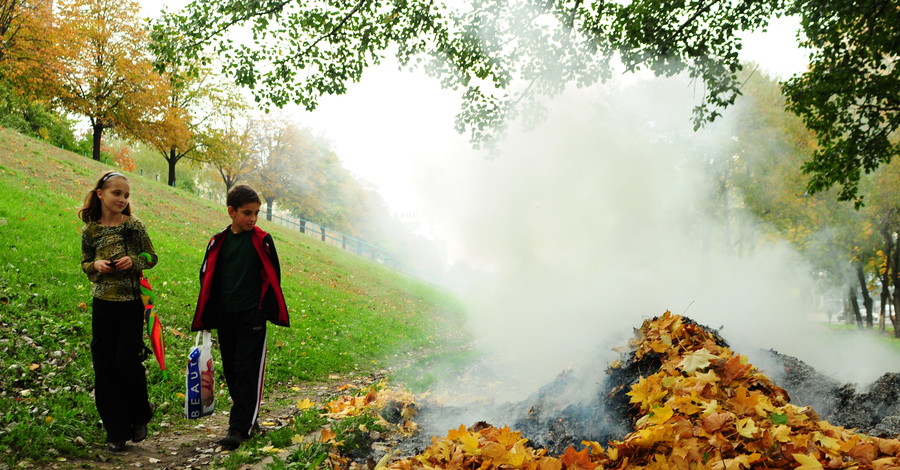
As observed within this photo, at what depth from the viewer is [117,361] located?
12.1 feet

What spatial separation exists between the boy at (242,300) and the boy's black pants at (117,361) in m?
0.42

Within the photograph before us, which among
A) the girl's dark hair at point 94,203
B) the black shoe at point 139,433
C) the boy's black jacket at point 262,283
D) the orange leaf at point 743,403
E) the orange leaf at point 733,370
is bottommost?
the black shoe at point 139,433

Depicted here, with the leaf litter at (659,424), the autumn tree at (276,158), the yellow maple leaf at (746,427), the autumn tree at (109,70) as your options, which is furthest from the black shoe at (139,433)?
the autumn tree at (276,158)

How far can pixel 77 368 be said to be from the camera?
5152 millimetres

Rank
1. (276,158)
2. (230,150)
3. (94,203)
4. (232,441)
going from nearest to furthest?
(94,203)
(232,441)
(230,150)
(276,158)

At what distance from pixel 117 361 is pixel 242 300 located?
0.90m

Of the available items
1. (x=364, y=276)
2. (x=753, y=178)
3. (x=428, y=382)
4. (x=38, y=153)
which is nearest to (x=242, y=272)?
(x=428, y=382)

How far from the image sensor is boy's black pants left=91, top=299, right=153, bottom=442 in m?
3.68

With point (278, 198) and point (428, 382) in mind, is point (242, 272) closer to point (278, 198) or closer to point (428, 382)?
point (428, 382)

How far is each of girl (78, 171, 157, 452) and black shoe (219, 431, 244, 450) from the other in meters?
0.59

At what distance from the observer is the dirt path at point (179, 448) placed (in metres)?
3.60

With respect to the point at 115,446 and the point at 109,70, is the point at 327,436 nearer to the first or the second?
the point at 115,446

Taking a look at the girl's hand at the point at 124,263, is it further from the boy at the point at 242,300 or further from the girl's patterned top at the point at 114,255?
the boy at the point at 242,300

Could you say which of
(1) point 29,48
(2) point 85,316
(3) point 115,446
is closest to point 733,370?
(3) point 115,446
